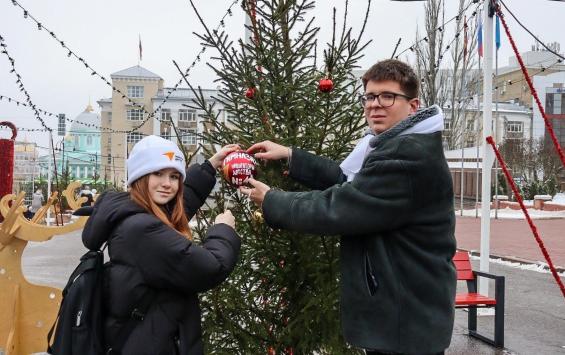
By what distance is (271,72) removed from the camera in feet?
9.61

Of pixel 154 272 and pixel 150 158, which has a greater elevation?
pixel 150 158

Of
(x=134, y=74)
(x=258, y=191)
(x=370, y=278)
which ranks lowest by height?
(x=370, y=278)

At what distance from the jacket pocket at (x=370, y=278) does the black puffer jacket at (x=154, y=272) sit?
513 millimetres

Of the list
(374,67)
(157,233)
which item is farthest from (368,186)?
(157,233)

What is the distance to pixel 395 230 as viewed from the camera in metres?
2.02

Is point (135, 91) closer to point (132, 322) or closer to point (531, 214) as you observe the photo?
point (531, 214)

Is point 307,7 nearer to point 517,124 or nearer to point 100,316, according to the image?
point 100,316

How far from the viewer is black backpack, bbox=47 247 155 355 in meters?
1.96

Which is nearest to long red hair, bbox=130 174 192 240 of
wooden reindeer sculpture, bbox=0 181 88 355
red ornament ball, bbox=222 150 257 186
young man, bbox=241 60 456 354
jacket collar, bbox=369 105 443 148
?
red ornament ball, bbox=222 150 257 186

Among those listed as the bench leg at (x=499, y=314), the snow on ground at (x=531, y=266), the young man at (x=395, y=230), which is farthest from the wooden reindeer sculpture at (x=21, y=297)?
the snow on ground at (x=531, y=266)

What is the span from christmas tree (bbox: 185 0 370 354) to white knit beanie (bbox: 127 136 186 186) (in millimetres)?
565

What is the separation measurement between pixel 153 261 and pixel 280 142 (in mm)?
1040

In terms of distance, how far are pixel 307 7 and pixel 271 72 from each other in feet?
1.49

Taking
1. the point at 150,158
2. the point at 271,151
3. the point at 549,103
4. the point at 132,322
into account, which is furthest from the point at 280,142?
the point at 549,103
